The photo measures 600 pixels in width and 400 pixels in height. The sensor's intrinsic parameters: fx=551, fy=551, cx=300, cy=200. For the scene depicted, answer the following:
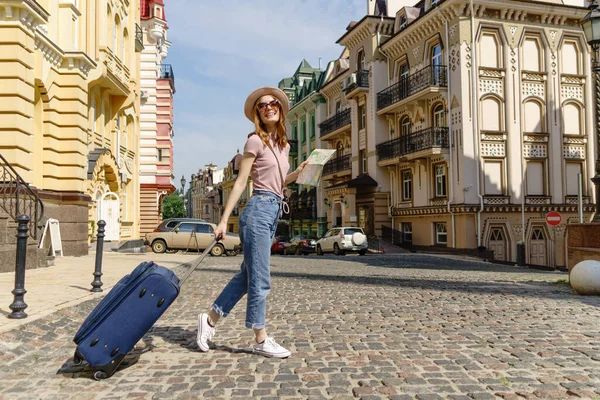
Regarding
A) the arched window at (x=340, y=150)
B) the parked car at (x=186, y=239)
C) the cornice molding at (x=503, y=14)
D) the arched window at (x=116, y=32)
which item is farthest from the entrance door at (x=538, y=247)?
the arched window at (x=116, y=32)

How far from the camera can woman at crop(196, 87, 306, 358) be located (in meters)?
4.32

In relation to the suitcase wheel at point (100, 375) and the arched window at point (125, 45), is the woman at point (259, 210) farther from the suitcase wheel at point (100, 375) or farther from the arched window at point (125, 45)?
the arched window at point (125, 45)

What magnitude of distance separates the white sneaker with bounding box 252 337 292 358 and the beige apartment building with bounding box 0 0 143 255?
34.5 feet

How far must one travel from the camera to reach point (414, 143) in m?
28.9

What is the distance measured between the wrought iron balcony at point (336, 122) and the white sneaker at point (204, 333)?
33.0 m

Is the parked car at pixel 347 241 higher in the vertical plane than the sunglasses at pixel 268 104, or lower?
lower

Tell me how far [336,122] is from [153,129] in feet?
41.3

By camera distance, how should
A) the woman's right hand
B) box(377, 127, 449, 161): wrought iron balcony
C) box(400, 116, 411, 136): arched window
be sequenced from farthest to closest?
box(400, 116, 411, 136): arched window
box(377, 127, 449, 161): wrought iron balcony
the woman's right hand

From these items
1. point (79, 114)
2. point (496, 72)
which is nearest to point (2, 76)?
point (79, 114)

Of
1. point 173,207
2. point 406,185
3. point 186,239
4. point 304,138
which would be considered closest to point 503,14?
point 406,185

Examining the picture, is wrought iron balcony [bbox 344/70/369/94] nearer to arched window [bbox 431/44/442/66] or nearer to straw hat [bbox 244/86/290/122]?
arched window [bbox 431/44/442/66]

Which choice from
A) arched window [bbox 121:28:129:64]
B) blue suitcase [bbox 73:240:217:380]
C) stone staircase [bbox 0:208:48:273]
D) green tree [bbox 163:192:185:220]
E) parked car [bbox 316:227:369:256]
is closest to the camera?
blue suitcase [bbox 73:240:217:380]

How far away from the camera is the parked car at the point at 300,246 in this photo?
31.5 metres

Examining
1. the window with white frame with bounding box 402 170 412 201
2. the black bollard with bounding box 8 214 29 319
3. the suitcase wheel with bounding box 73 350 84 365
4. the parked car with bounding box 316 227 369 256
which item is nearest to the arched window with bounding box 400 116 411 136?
the window with white frame with bounding box 402 170 412 201
